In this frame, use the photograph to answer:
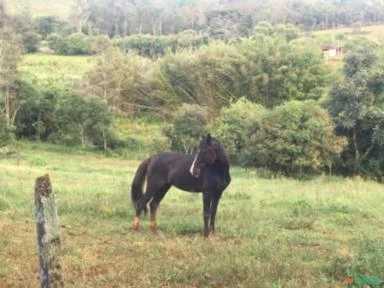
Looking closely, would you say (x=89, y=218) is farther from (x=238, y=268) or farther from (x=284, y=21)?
(x=284, y=21)

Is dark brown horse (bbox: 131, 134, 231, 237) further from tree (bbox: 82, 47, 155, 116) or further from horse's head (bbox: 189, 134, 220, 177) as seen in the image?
tree (bbox: 82, 47, 155, 116)

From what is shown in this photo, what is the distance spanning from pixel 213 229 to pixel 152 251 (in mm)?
2029

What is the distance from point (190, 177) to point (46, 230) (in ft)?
16.5

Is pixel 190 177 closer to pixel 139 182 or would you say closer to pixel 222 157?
pixel 222 157

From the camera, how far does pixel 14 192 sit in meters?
13.4

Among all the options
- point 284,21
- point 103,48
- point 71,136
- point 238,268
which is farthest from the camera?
point 284,21

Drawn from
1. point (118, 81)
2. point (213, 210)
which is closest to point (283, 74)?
point (118, 81)

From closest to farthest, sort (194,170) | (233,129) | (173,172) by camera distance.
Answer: (194,170), (173,172), (233,129)

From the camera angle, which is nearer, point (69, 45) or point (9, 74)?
point (9, 74)

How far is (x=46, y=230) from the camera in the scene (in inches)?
182

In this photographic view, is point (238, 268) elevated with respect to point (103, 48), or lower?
lower

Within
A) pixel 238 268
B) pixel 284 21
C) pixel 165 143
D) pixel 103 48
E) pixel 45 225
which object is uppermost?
pixel 284 21

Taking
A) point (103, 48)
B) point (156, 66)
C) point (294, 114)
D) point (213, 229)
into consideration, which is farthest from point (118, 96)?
point (213, 229)

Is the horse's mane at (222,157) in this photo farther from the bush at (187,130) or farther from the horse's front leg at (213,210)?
the bush at (187,130)
